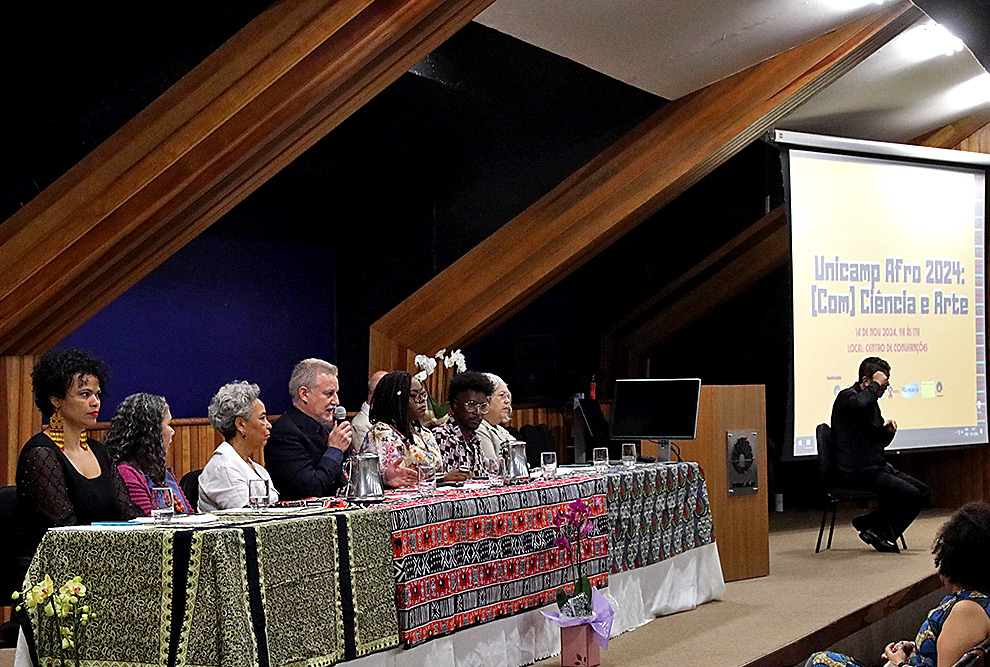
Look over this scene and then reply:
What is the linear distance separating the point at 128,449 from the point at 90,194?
3.93 ft

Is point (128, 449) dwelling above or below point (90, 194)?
below

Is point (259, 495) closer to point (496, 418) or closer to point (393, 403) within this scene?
point (393, 403)

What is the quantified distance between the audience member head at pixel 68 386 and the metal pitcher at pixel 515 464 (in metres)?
1.48

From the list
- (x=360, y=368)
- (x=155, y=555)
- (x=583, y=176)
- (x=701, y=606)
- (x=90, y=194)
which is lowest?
(x=701, y=606)

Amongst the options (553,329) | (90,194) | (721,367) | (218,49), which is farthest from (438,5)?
(721,367)

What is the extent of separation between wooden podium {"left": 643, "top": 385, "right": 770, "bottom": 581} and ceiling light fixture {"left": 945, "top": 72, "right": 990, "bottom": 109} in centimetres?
353

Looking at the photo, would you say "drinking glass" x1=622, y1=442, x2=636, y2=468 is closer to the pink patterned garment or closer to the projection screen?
the pink patterned garment

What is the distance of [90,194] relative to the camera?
484 cm

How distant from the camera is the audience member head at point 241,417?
12.7 ft

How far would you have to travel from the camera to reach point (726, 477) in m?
6.20

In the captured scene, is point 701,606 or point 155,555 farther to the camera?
point 701,606

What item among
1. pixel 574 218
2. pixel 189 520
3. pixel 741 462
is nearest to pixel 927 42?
pixel 574 218

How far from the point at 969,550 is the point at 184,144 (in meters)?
3.30

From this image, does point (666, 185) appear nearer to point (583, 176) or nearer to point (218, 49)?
point (583, 176)
